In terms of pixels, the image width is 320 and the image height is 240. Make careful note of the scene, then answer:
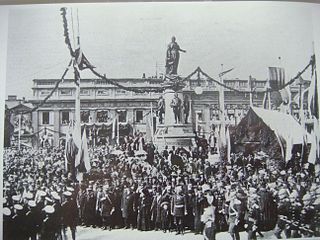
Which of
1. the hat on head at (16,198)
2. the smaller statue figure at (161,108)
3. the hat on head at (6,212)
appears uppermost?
the smaller statue figure at (161,108)

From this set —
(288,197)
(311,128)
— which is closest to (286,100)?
(311,128)

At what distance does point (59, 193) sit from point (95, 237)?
13 centimetres

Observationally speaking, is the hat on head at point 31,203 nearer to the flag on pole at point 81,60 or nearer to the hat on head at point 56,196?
the hat on head at point 56,196

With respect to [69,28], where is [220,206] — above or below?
below

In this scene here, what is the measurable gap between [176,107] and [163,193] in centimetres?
20

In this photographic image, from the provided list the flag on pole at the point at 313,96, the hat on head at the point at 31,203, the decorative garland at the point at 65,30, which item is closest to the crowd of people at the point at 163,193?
the hat on head at the point at 31,203

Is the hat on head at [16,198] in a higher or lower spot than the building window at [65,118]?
lower

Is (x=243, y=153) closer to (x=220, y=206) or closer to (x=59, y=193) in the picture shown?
(x=220, y=206)

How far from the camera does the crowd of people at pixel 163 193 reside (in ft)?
2.96

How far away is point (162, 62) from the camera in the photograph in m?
0.94

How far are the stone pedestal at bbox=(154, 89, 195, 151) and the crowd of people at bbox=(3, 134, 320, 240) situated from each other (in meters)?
0.02

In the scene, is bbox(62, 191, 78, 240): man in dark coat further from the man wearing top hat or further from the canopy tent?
the canopy tent

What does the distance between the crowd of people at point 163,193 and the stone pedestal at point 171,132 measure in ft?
0.05

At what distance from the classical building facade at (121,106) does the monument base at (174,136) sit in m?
0.02
